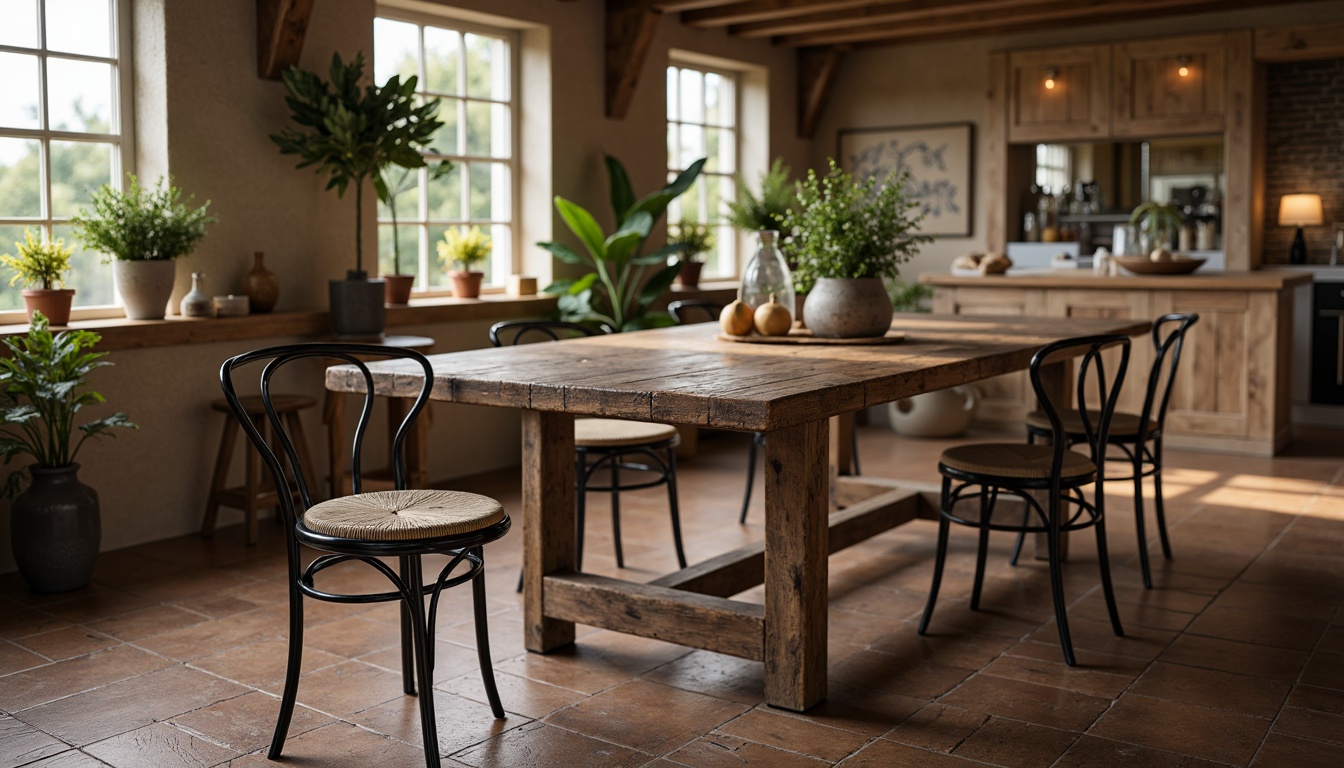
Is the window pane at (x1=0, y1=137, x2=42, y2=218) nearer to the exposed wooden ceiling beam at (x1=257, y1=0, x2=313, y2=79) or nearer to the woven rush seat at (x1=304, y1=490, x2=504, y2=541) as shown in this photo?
the exposed wooden ceiling beam at (x1=257, y1=0, x2=313, y2=79)

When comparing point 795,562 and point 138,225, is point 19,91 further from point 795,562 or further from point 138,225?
point 795,562

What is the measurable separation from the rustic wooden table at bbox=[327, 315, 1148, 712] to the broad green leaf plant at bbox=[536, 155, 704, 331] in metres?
2.43

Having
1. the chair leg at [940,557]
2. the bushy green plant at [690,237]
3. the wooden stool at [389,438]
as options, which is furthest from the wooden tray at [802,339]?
the bushy green plant at [690,237]

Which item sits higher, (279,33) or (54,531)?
(279,33)

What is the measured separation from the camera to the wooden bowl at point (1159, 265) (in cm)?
659

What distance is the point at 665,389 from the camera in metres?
2.70

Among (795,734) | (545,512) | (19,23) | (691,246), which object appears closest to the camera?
(795,734)

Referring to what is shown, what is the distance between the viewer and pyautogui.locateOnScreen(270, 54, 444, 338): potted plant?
192 inches

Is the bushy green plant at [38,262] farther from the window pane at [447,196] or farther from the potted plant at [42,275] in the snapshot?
the window pane at [447,196]

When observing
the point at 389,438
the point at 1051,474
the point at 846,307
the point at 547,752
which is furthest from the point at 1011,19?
the point at 547,752

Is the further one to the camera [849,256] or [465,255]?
[465,255]

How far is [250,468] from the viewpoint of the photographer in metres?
4.59

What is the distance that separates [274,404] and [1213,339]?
4756 millimetres

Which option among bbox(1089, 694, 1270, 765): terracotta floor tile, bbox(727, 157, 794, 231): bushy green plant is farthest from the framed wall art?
bbox(1089, 694, 1270, 765): terracotta floor tile
